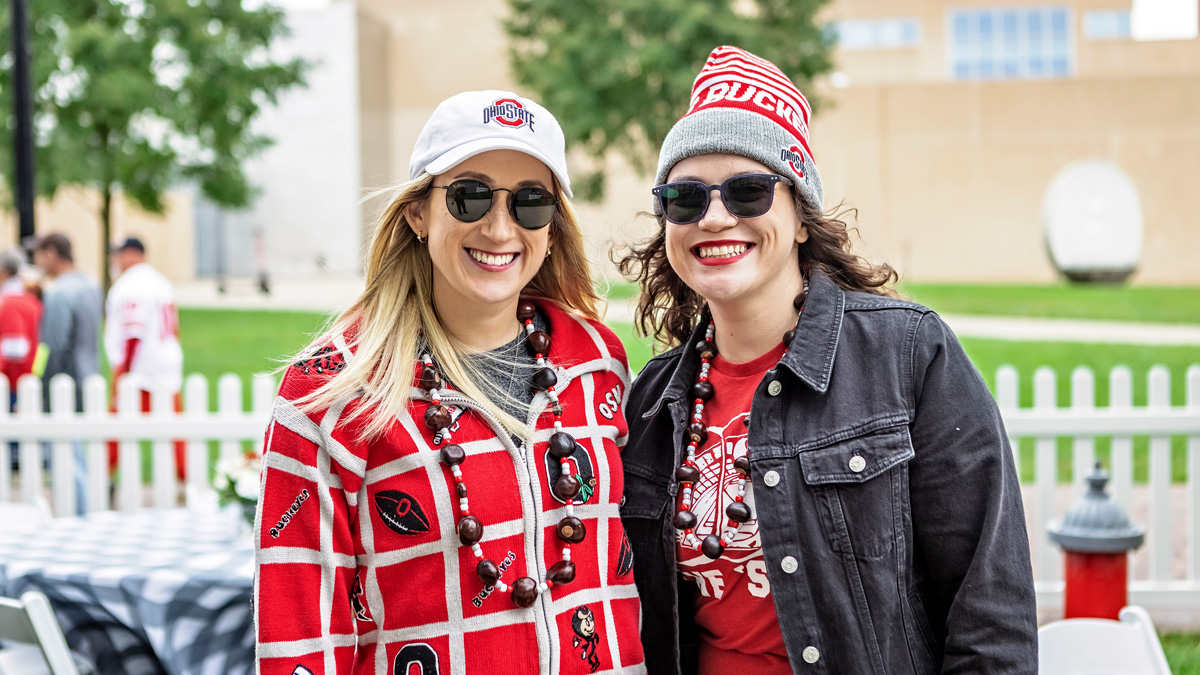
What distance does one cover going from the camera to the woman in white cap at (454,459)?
6.16 ft

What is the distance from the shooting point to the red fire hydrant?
4.38m

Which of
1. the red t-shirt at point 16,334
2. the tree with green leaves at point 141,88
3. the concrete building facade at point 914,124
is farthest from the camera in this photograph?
the concrete building facade at point 914,124

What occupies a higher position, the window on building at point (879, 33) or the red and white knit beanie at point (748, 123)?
the window on building at point (879, 33)

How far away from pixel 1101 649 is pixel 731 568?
122 cm

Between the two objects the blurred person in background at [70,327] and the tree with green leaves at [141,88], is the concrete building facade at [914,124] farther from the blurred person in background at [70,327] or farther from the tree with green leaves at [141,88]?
the blurred person in background at [70,327]

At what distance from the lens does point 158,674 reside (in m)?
3.34

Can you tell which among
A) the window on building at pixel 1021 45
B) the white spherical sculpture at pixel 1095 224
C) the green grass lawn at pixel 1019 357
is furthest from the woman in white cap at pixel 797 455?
the window on building at pixel 1021 45

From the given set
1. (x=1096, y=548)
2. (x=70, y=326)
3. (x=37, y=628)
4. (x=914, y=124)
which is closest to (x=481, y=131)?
(x=37, y=628)

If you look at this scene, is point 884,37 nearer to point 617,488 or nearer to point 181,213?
point 181,213

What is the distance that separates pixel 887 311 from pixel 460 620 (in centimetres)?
103

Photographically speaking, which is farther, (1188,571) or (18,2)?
(18,2)

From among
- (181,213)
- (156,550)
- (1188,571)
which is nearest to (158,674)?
(156,550)

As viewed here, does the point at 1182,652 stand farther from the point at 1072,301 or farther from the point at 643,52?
the point at 1072,301

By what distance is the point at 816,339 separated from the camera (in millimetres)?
2117
